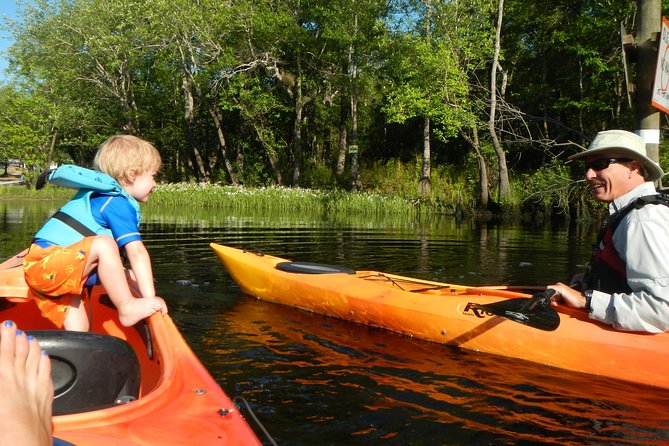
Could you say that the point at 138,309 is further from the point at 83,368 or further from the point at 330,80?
the point at 330,80

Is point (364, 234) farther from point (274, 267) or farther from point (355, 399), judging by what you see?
point (355, 399)

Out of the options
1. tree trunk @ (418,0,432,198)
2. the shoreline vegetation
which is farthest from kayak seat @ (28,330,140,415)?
tree trunk @ (418,0,432,198)

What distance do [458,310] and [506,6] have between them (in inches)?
851

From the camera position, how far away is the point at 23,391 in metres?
1.09

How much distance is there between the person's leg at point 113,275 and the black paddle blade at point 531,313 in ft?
7.73

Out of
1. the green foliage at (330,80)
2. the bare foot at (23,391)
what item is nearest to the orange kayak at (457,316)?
the bare foot at (23,391)

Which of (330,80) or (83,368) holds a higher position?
(330,80)

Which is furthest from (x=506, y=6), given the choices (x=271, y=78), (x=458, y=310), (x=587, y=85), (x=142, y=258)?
(x=142, y=258)

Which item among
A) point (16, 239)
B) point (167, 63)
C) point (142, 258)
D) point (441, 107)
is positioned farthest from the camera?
point (167, 63)

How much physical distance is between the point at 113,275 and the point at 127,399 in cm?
72

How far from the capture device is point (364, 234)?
40.4ft

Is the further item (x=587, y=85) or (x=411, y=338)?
(x=587, y=85)

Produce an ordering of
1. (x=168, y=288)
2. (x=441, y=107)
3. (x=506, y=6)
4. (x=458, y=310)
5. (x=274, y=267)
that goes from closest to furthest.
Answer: (x=458, y=310), (x=274, y=267), (x=168, y=288), (x=441, y=107), (x=506, y=6)

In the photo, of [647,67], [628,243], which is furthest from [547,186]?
[628,243]
